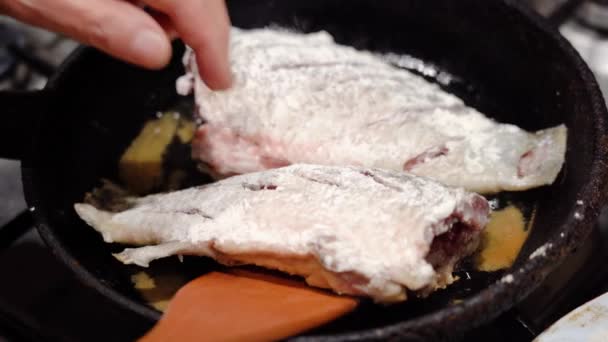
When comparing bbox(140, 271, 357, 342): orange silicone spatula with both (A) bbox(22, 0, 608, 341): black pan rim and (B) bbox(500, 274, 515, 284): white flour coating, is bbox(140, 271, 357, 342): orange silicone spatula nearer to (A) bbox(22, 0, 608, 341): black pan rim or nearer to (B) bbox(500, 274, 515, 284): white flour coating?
(A) bbox(22, 0, 608, 341): black pan rim

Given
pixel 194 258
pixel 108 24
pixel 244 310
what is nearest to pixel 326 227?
pixel 244 310

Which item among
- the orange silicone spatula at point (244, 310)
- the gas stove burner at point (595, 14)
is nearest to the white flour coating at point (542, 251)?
the orange silicone spatula at point (244, 310)

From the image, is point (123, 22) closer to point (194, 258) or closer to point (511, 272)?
point (194, 258)

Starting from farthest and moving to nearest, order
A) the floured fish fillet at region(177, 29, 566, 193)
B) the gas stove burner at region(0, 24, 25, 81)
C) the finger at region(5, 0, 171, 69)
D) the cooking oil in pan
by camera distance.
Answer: the gas stove burner at region(0, 24, 25, 81) < the floured fish fillet at region(177, 29, 566, 193) < the cooking oil in pan < the finger at region(5, 0, 171, 69)

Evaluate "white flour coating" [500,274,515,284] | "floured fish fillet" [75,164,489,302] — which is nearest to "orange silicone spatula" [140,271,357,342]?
"floured fish fillet" [75,164,489,302]

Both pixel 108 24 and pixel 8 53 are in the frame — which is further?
pixel 8 53
